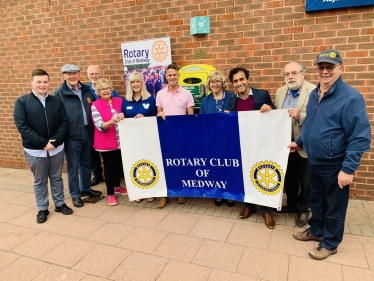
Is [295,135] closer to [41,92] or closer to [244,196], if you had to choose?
[244,196]

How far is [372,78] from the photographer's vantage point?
11.1ft

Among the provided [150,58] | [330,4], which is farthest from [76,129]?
[330,4]

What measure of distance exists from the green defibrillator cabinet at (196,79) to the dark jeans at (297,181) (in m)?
1.38

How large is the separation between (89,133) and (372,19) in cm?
381

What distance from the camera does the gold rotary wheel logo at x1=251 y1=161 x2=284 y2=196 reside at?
10.2ft

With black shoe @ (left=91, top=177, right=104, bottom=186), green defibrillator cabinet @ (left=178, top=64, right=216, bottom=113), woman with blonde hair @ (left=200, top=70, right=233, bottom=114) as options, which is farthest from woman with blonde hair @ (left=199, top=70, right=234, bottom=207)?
black shoe @ (left=91, top=177, right=104, bottom=186)

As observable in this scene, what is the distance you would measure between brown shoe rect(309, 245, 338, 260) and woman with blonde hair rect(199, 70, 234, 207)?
1749mm

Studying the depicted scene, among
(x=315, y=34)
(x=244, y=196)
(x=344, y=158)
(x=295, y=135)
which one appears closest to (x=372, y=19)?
(x=315, y=34)

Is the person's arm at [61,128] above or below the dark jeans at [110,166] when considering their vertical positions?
above

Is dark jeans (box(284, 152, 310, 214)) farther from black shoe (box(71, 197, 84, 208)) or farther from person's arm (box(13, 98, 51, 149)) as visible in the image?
person's arm (box(13, 98, 51, 149))

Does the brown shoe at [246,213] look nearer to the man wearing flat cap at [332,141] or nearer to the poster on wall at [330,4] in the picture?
the man wearing flat cap at [332,141]

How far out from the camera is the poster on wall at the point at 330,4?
321 cm

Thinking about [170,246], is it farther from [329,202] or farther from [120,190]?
[120,190]

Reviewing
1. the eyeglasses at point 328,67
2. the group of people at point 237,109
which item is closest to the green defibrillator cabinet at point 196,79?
the group of people at point 237,109
